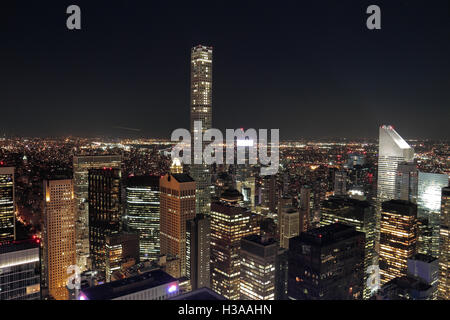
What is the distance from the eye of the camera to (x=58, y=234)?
56.3ft

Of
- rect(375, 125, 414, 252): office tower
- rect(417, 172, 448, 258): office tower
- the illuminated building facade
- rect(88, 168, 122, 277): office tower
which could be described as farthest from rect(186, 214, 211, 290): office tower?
rect(417, 172, 448, 258): office tower

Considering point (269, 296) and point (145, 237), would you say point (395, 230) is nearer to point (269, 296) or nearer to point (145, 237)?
point (269, 296)

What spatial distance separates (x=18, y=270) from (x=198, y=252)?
8.97m

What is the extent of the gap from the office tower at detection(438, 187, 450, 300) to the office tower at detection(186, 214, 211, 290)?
10.4 m

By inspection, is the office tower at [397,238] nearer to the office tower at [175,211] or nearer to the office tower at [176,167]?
the office tower at [175,211]

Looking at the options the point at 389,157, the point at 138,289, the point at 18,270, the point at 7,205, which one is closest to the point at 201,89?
the point at 389,157

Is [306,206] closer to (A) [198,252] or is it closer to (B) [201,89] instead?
(A) [198,252]

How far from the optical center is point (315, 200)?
77.1ft

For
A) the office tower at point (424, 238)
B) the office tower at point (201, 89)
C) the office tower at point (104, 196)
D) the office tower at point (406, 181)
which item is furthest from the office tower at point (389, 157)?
the office tower at point (104, 196)

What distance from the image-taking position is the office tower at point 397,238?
1573 cm

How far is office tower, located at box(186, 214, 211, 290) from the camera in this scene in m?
16.2

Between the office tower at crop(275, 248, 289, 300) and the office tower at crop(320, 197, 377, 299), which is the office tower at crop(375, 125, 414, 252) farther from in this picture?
the office tower at crop(275, 248, 289, 300)

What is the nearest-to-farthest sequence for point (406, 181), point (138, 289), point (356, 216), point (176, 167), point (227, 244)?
1. point (138, 289)
2. point (227, 244)
3. point (356, 216)
4. point (406, 181)
5. point (176, 167)
